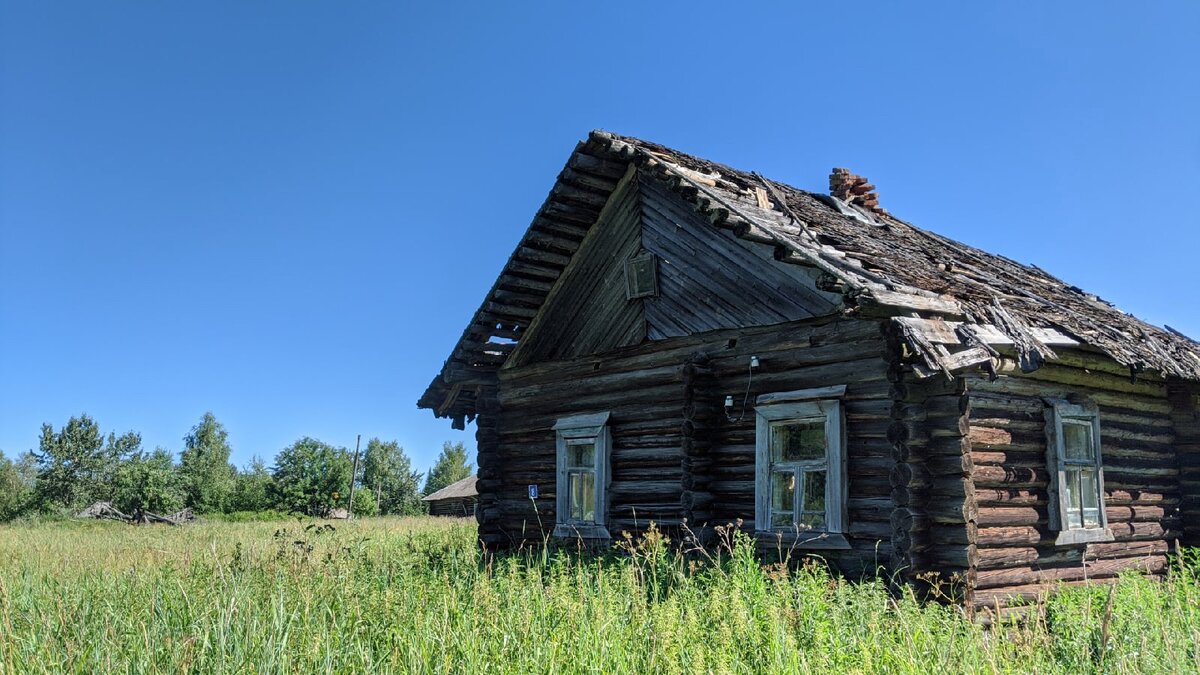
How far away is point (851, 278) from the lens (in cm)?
853

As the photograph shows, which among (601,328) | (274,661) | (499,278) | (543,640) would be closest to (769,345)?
(601,328)

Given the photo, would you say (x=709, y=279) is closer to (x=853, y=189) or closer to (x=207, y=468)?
(x=853, y=189)

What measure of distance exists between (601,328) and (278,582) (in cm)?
715

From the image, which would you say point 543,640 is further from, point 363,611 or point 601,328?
point 601,328

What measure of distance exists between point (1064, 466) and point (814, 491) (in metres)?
2.86

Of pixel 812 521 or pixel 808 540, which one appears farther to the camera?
pixel 812 521

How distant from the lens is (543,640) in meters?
4.93

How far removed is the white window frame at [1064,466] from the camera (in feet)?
32.0

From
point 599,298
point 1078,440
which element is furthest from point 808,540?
point 599,298

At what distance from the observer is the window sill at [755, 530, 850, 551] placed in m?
9.23

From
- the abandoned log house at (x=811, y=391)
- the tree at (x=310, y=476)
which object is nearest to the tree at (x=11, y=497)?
the tree at (x=310, y=476)

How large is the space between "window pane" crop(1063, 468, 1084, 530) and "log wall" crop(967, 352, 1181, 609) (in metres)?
0.28

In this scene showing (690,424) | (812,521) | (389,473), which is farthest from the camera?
(389,473)

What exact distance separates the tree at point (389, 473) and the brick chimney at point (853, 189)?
6518cm
